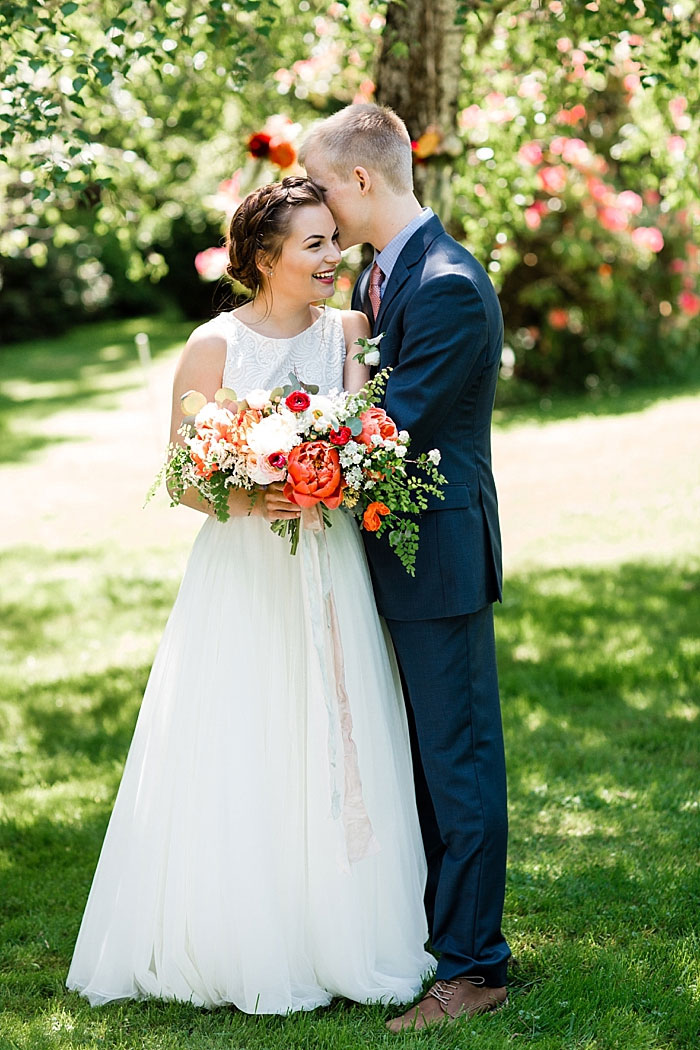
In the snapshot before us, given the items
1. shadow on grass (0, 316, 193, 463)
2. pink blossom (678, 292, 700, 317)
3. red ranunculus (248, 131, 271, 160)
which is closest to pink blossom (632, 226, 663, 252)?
pink blossom (678, 292, 700, 317)

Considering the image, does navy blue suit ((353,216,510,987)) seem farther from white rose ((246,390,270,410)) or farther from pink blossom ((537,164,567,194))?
pink blossom ((537,164,567,194))

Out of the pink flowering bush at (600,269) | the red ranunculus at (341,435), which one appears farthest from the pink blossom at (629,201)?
the red ranunculus at (341,435)

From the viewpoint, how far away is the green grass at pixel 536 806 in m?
→ 3.05

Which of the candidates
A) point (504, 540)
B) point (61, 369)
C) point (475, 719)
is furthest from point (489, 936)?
point (61, 369)

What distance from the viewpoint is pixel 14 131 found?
4266 mm

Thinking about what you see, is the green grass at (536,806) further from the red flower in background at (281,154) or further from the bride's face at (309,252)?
the red flower in background at (281,154)

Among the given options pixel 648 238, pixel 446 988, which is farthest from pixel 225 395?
pixel 648 238

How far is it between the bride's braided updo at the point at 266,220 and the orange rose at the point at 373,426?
589mm

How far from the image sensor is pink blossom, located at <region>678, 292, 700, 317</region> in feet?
41.3

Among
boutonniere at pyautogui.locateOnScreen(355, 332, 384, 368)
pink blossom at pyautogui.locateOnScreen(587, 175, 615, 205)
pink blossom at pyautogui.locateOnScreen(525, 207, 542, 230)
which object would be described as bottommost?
boutonniere at pyautogui.locateOnScreen(355, 332, 384, 368)

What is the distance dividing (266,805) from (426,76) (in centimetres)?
326

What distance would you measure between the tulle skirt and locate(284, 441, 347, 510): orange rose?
37 cm

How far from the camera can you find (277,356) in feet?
10.3

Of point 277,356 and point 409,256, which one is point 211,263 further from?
point 409,256
